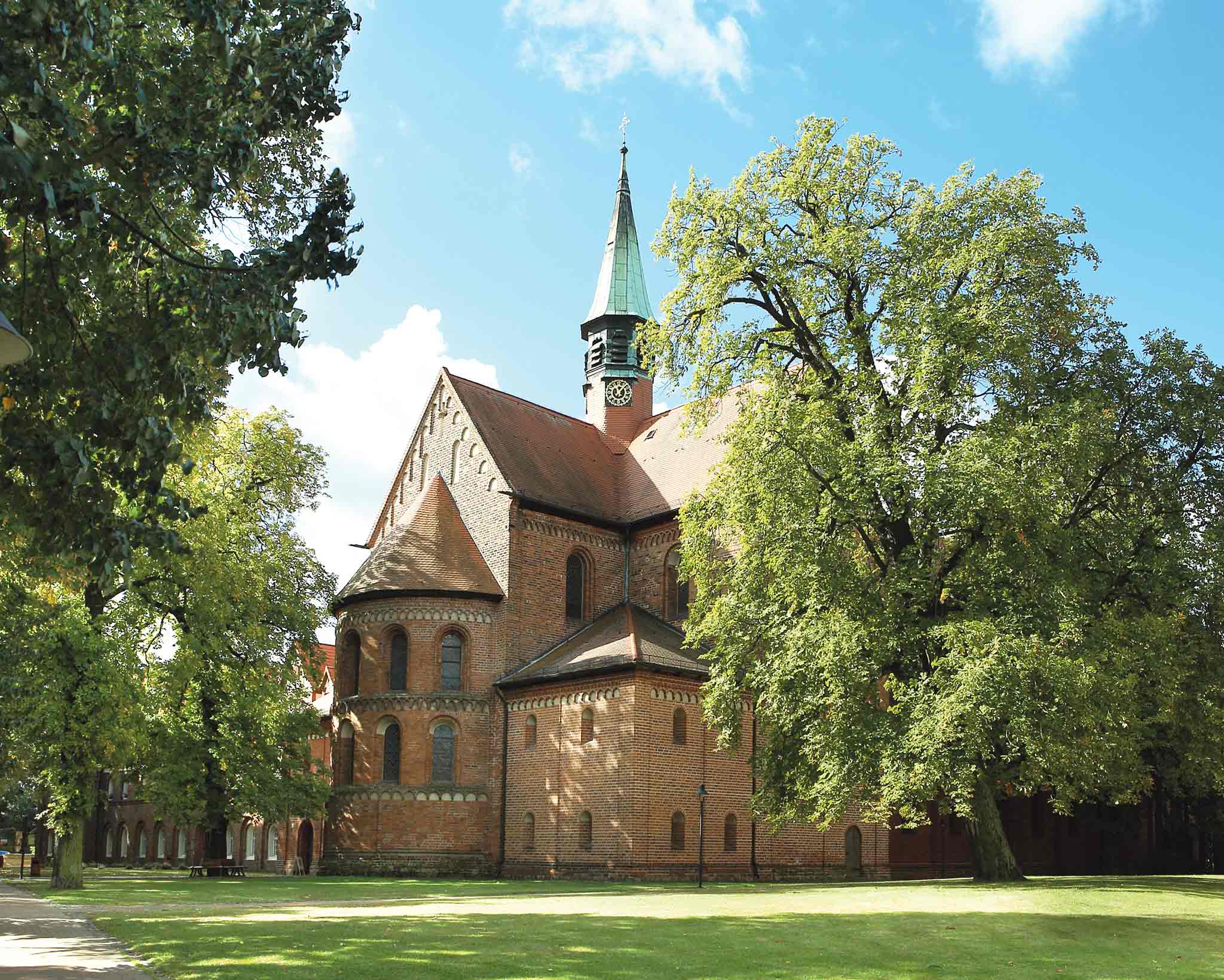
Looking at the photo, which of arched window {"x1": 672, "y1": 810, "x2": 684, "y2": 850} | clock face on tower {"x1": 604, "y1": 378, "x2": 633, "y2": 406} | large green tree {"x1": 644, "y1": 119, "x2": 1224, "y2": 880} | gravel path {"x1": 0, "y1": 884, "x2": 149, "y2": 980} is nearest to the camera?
gravel path {"x1": 0, "y1": 884, "x2": 149, "y2": 980}

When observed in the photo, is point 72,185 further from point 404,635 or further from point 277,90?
point 404,635

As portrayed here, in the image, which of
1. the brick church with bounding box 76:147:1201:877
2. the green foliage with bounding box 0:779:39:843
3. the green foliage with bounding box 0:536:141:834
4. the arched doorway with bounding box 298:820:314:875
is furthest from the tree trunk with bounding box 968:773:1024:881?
the green foliage with bounding box 0:779:39:843

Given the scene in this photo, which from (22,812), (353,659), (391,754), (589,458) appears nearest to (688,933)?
(391,754)

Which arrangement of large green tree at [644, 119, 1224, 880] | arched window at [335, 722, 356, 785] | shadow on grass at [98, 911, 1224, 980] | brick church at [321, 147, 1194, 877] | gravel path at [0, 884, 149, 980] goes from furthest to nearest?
1. arched window at [335, 722, 356, 785]
2. brick church at [321, 147, 1194, 877]
3. large green tree at [644, 119, 1224, 880]
4. shadow on grass at [98, 911, 1224, 980]
5. gravel path at [0, 884, 149, 980]

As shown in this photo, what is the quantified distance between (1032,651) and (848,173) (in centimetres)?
1021

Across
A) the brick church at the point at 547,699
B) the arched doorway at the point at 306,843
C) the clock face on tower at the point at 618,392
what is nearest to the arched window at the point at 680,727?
the brick church at the point at 547,699

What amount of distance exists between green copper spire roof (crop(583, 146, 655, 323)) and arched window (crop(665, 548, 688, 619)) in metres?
12.2

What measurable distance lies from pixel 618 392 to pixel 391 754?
1679 cm

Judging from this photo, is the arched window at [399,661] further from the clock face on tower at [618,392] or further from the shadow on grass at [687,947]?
the shadow on grass at [687,947]

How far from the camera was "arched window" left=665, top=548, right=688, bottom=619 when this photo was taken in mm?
34969

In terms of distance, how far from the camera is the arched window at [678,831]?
28892mm

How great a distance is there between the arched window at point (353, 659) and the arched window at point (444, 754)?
9.84 ft

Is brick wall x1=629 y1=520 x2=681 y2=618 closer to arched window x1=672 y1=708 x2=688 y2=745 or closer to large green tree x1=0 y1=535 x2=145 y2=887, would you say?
arched window x1=672 y1=708 x2=688 y2=745

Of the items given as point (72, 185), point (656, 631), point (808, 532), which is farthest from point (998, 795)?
point (72, 185)
